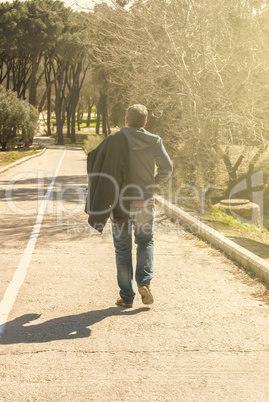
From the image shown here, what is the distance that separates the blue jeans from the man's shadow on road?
0.26 m

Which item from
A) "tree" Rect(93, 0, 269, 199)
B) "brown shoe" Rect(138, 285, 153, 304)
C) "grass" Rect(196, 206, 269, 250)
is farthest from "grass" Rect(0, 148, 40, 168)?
"brown shoe" Rect(138, 285, 153, 304)

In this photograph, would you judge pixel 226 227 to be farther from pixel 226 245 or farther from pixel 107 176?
pixel 107 176

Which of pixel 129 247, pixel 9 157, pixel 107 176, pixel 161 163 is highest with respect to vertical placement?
pixel 161 163

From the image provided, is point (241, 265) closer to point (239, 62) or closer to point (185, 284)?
point (185, 284)

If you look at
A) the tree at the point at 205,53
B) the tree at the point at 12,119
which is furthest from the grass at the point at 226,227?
the tree at the point at 12,119

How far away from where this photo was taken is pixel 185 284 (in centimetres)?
677

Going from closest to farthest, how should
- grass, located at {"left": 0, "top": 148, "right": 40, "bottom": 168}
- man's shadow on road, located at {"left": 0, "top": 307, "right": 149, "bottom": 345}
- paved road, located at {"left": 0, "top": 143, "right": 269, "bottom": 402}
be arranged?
paved road, located at {"left": 0, "top": 143, "right": 269, "bottom": 402} < man's shadow on road, located at {"left": 0, "top": 307, "right": 149, "bottom": 345} < grass, located at {"left": 0, "top": 148, "right": 40, "bottom": 168}

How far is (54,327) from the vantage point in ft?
16.8

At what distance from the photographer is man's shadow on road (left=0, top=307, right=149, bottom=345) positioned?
483cm

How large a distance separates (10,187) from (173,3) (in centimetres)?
803

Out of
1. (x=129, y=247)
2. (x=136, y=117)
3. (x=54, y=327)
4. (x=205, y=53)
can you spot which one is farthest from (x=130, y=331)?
(x=205, y=53)

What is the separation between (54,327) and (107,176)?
60.1 inches

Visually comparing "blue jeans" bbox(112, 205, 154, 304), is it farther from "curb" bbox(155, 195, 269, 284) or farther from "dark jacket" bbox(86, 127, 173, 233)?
"curb" bbox(155, 195, 269, 284)

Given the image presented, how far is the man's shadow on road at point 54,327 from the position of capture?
Result: 4832 millimetres
